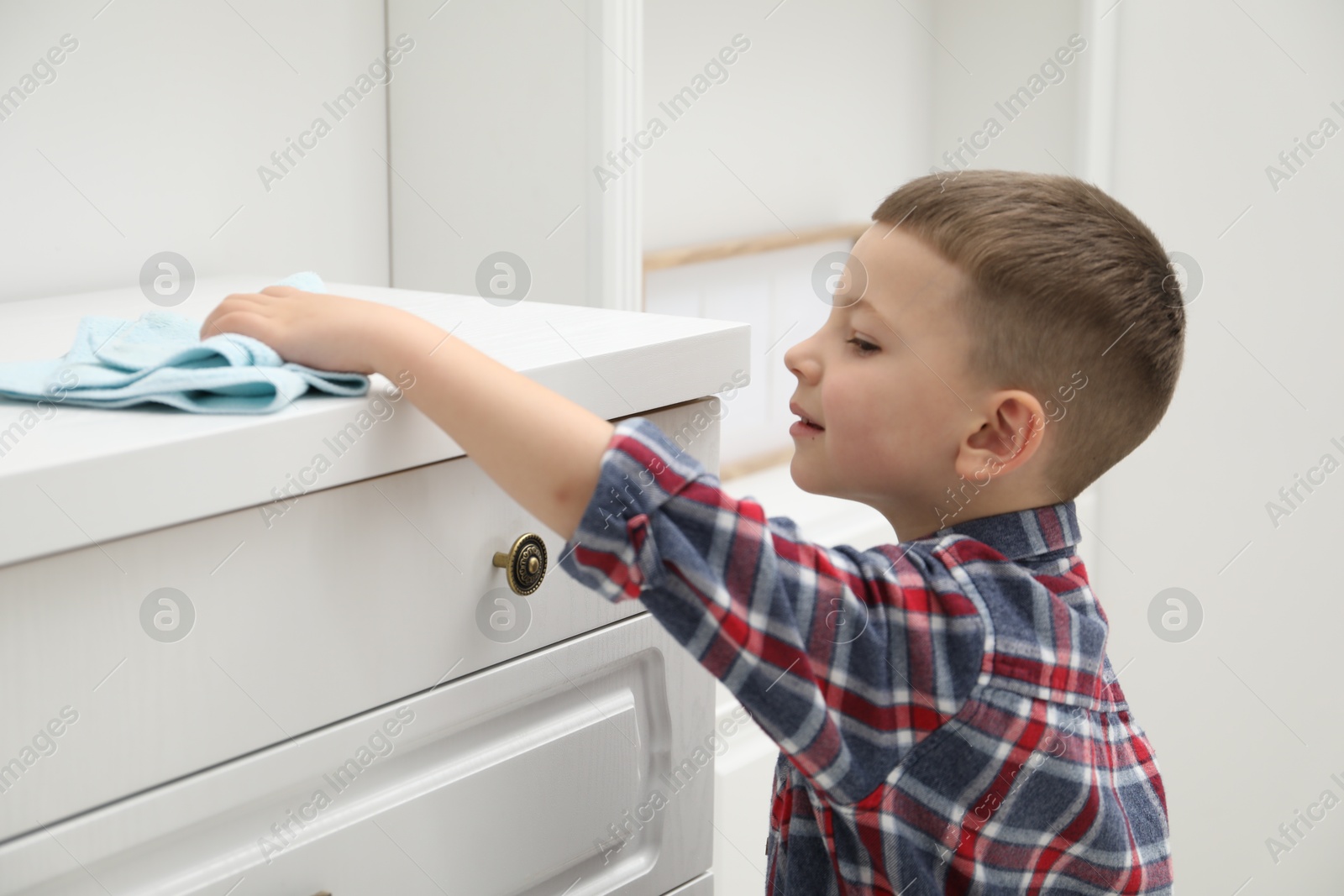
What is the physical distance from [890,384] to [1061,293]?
0.10 metres

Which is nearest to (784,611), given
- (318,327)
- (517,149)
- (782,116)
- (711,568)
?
(711,568)

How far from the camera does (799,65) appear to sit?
164 centimetres

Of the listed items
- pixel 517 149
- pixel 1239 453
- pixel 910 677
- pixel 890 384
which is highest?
pixel 517 149

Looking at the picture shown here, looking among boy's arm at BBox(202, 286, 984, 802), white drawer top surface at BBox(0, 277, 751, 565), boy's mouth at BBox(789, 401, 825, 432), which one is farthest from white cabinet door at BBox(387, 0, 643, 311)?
boy's arm at BBox(202, 286, 984, 802)

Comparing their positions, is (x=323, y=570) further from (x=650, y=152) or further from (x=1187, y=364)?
(x=1187, y=364)

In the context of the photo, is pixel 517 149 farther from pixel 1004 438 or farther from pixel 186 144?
pixel 1004 438

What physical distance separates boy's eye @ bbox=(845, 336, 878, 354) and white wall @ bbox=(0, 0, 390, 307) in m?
0.61

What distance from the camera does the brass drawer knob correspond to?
24.8 inches

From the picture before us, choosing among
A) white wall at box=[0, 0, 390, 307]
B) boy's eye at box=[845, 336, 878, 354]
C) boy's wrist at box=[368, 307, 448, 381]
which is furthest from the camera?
white wall at box=[0, 0, 390, 307]

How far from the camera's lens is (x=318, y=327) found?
0.58m

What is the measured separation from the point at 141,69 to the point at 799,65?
3.07 ft

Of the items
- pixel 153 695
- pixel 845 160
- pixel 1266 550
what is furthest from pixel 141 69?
pixel 1266 550

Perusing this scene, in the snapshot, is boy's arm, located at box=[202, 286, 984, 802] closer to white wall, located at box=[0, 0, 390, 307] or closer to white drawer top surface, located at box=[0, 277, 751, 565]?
white drawer top surface, located at box=[0, 277, 751, 565]

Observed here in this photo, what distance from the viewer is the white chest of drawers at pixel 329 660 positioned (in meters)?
0.47
